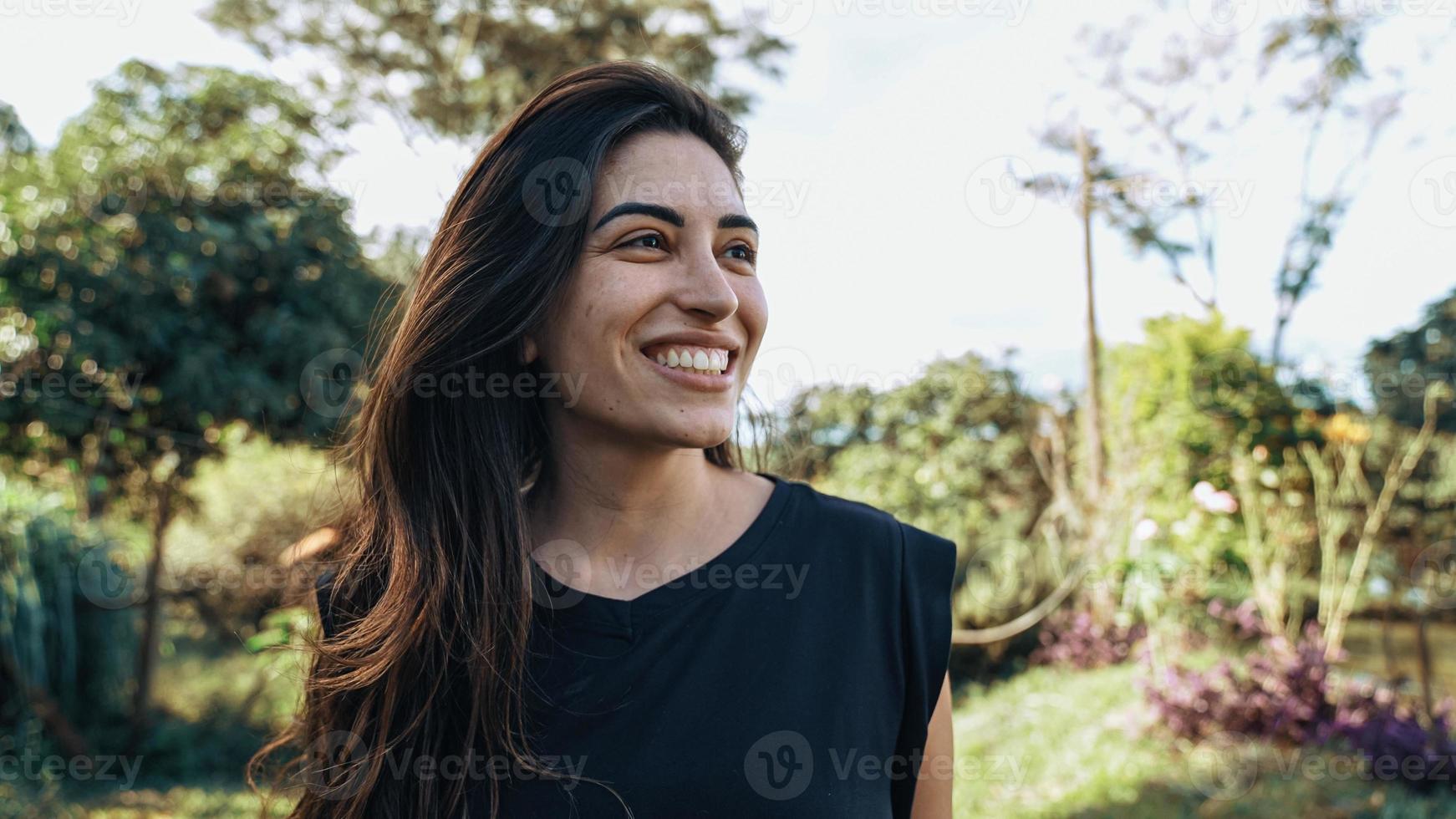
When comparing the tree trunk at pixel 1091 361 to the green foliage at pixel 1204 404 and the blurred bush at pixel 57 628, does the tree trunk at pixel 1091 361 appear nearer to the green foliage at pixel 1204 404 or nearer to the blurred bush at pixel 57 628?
the green foliage at pixel 1204 404

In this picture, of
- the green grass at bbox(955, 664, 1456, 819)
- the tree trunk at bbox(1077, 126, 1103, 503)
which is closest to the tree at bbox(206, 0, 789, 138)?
the tree trunk at bbox(1077, 126, 1103, 503)

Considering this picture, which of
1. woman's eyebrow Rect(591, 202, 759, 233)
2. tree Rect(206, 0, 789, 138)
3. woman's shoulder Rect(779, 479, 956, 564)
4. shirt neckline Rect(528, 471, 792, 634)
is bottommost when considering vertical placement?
shirt neckline Rect(528, 471, 792, 634)

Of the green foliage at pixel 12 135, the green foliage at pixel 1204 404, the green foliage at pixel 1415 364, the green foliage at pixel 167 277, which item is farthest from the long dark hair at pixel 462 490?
the green foliage at pixel 1415 364

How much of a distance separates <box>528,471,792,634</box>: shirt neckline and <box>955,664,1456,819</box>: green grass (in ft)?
11.7

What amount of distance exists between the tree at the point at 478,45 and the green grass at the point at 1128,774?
20.5 feet

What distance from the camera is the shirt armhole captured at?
147 cm

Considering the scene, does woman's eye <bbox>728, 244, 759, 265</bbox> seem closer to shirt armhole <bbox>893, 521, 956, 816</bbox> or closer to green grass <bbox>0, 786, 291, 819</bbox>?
shirt armhole <bbox>893, 521, 956, 816</bbox>

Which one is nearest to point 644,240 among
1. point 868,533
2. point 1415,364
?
point 868,533

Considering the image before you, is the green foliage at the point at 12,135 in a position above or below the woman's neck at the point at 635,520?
above

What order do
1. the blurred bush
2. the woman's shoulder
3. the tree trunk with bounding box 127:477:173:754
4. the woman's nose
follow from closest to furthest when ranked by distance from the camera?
the woman's nose < the woman's shoulder < the blurred bush < the tree trunk with bounding box 127:477:173:754

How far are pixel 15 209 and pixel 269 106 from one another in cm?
137

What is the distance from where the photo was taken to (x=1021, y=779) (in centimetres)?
483

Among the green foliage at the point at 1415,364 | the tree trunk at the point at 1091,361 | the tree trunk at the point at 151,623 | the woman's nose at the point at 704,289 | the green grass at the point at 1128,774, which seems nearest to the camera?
the woman's nose at the point at 704,289

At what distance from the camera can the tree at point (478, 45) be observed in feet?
29.5
